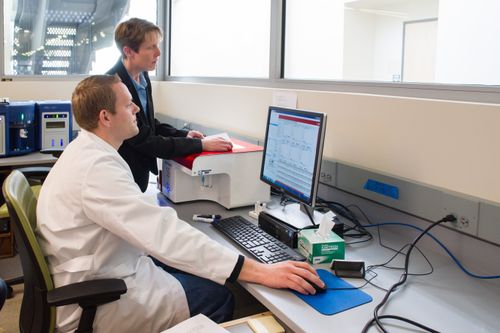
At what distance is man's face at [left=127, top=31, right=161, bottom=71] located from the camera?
2.14m

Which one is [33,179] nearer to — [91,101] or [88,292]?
[91,101]

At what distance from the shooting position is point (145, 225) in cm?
128

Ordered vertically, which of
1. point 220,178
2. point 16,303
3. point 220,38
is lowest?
point 16,303

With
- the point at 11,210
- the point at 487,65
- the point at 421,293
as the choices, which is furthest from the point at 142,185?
the point at 487,65

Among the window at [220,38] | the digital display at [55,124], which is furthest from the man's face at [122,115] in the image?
the digital display at [55,124]

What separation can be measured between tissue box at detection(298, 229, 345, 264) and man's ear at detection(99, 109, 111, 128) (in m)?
0.73

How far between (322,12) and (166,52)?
1.87 meters

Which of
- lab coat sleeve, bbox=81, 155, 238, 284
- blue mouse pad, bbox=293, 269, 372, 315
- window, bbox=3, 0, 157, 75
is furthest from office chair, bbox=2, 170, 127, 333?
window, bbox=3, 0, 157, 75

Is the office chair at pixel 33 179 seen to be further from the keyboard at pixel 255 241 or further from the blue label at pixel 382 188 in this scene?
the blue label at pixel 382 188

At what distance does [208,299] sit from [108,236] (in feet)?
1.26

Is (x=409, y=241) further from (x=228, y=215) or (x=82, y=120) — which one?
(x=82, y=120)

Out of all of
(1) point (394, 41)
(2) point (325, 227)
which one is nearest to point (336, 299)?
(2) point (325, 227)

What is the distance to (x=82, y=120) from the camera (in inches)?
55.7

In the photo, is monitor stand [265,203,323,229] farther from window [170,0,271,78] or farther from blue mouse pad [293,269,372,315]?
window [170,0,271,78]
